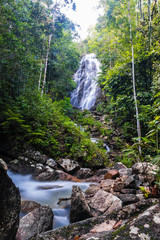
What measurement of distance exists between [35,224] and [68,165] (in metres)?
3.86

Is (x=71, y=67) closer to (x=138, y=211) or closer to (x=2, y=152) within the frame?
(x=2, y=152)

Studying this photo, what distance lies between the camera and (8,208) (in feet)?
5.33

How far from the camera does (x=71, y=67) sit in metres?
18.4

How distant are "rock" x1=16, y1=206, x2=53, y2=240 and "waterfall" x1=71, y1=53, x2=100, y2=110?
57.1 ft

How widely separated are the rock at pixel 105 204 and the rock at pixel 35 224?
3.06ft

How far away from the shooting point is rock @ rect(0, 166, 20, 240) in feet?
5.05

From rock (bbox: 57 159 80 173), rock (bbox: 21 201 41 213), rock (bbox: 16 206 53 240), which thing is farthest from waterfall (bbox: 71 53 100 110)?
rock (bbox: 16 206 53 240)

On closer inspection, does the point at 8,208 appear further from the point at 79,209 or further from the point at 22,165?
the point at 22,165

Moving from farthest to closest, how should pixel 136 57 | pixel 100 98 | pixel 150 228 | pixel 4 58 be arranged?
1. pixel 100 98
2. pixel 136 57
3. pixel 4 58
4. pixel 150 228

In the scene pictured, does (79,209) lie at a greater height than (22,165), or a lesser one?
lesser

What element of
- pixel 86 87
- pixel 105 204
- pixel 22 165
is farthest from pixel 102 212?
pixel 86 87

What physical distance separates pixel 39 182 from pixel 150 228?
4384 millimetres

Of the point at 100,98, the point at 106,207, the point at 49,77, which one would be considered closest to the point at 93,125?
the point at 100,98

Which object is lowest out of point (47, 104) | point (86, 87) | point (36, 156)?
point (36, 156)
